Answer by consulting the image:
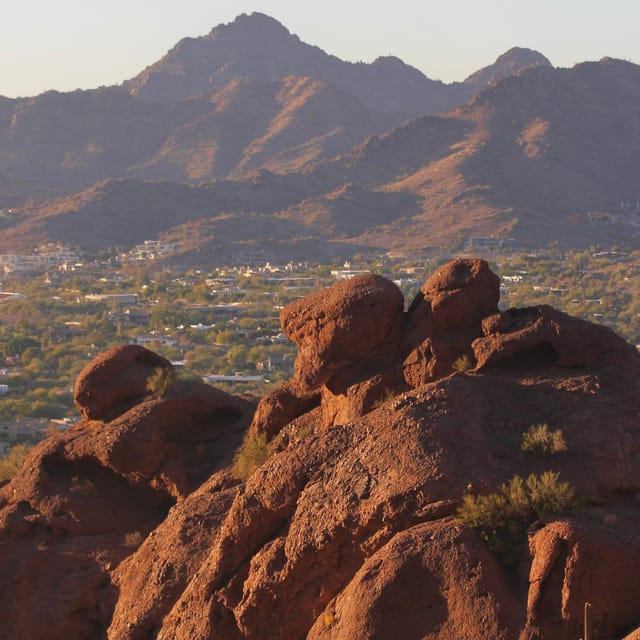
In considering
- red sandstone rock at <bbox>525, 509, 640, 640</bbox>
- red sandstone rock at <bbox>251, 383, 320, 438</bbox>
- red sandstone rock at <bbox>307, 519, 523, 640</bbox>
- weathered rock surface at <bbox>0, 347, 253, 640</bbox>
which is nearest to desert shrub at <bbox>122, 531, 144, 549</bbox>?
weathered rock surface at <bbox>0, 347, 253, 640</bbox>

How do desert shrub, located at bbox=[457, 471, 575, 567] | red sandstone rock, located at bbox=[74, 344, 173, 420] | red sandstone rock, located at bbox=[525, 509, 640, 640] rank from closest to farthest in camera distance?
1. red sandstone rock, located at bbox=[525, 509, 640, 640]
2. desert shrub, located at bbox=[457, 471, 575, 567]
3. red sandstone rock, located at bbox=[74, 344, 173, 420]

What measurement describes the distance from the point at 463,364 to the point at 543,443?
2.65m

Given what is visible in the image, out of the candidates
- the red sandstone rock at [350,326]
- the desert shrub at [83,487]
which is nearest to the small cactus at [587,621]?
the red sandstone rock at [350,326]

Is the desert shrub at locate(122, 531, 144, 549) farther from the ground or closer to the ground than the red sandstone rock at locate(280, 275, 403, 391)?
closer to the ground

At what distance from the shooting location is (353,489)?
1315 cm

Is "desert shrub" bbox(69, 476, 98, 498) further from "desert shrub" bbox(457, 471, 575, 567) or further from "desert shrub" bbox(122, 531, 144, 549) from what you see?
"desert shrub" bbox(457, 471, 575, 567)

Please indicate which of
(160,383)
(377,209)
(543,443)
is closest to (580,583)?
(543,443)

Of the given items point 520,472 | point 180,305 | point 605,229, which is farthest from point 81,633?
point 605,229

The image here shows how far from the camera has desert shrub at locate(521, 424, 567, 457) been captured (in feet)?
44.0

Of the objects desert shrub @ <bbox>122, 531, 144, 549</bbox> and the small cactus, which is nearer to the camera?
the small cactus

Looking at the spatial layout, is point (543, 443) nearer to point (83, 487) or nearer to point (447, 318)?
point (447, 318)

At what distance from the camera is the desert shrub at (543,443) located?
1341 cm

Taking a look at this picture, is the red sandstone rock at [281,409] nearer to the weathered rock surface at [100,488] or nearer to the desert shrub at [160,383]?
the weathered rock surface at [100,488]

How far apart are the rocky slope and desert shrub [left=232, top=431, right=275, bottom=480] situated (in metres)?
0.21
